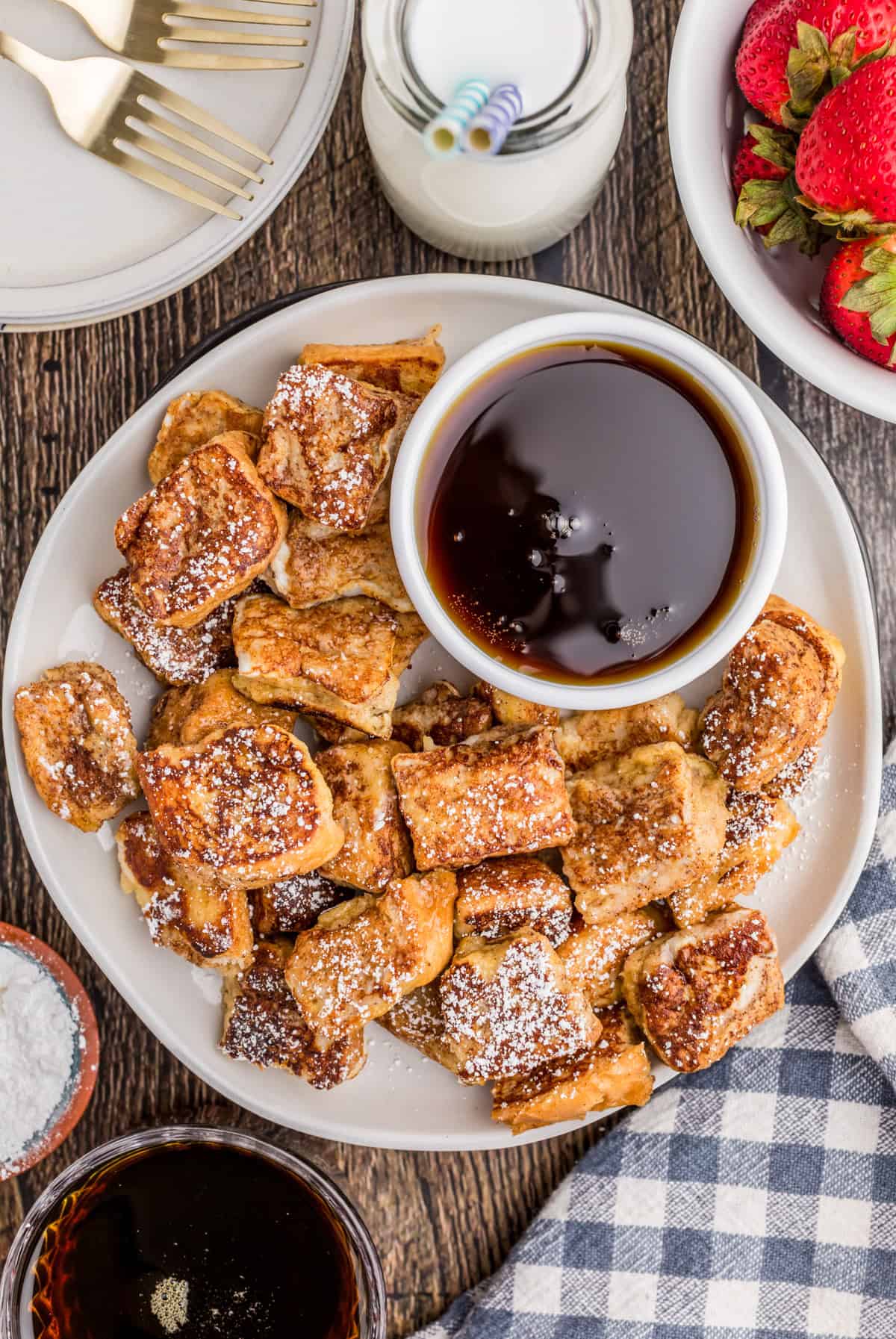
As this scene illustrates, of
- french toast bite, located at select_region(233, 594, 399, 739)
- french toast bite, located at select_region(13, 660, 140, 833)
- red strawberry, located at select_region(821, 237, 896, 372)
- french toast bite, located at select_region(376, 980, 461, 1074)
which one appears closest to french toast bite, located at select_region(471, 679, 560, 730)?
french toast bite, located at select_region(233, 594, 399, 739)

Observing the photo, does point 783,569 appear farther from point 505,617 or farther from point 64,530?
point 64,530

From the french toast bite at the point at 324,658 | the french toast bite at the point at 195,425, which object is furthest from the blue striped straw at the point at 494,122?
the french toast bite at the point at 324,658

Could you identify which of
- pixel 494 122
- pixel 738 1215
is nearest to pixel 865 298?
pixel 494 122

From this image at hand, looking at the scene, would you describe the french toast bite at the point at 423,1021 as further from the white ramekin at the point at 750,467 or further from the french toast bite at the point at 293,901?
the white ramekin at the point at 750,467

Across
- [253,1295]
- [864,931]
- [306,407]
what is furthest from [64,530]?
[864,931]

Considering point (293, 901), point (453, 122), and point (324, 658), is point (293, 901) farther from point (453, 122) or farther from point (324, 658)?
point (453, 122)

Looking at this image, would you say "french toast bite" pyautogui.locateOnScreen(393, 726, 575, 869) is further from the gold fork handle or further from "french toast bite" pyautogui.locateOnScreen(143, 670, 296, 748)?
the gold fork handle
